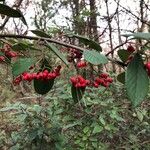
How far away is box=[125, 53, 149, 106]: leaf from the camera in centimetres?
81

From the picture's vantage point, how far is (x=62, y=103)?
11.3ft

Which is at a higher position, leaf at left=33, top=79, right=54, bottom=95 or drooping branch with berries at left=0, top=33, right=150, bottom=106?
drooping branch with berries at left=0, top=33, right=150, bottom=106

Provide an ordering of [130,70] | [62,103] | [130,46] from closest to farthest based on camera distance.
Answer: [130,70]
[130,46]
[62,103]

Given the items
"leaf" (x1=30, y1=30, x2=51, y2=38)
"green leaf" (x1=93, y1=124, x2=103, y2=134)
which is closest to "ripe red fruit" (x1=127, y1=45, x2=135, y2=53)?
"leaf" (x1=30, y1=30, x2=51, y2=38)

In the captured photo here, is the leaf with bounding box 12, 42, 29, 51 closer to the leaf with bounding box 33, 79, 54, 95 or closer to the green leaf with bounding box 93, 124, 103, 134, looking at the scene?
the leaf with bounding box 33, 79, 54, 95

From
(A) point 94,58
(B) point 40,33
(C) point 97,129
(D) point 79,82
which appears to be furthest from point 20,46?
(C) point 97,129

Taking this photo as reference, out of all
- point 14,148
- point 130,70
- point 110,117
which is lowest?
point 14,148

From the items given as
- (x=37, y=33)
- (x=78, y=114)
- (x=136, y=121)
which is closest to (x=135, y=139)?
(x=136, y=121)

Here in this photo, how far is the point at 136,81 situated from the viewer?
817 millimetres

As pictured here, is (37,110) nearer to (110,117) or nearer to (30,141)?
(30,141)

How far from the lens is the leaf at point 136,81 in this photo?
0.81 metres

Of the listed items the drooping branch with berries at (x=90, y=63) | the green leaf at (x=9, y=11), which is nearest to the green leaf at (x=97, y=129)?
the drooping branch with berries at (x=90, y=63)

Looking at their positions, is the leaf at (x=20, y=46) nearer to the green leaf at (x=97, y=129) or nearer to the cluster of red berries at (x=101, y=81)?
the cluster of red berries at (x=101, y=81)

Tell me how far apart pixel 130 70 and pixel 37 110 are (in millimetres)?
2422
